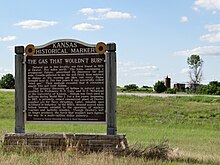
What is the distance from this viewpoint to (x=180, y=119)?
33.4 meters

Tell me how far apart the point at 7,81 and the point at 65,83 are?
57.1 m

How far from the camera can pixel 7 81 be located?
2726 inches

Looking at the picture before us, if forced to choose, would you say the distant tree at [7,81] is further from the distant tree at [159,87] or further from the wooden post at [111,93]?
the wooden post at [111,93]

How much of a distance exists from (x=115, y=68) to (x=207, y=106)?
26.6 metres

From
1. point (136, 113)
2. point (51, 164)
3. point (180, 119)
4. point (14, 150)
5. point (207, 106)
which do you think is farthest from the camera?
point (207, 106)

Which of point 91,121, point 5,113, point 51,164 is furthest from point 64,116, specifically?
point 5,113

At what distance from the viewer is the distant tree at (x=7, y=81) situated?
68.5 meters

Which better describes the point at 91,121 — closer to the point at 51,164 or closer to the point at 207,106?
the point at 51,164

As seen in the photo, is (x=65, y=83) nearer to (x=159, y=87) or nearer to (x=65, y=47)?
(x=65, y=47)

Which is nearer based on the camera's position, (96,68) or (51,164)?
(51,164)

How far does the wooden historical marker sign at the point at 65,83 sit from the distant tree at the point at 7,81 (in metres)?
54.9

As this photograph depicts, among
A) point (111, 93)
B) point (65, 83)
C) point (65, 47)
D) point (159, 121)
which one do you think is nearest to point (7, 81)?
point (159, 121)

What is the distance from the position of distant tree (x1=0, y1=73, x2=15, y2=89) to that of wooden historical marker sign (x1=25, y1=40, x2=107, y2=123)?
180 feet

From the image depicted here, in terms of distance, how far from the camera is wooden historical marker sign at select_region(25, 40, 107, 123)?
43.7ft
